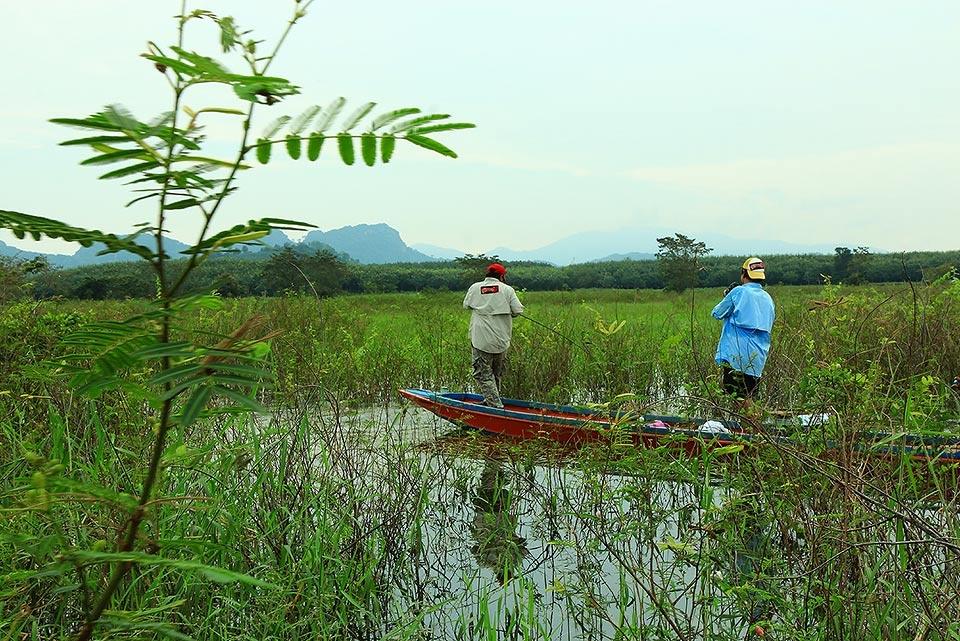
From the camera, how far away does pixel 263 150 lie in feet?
3.50

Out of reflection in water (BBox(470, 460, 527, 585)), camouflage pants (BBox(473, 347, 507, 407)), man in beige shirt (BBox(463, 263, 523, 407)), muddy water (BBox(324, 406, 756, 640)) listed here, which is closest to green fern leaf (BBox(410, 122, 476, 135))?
muddy water (BBox(324, 406, 756, 640))

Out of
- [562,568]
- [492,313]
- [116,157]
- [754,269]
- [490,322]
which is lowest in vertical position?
[562,568]

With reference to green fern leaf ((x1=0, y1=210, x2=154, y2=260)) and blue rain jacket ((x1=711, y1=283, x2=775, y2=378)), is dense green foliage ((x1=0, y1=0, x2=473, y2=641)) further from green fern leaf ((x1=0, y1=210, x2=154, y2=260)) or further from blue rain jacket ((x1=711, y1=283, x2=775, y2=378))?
blue rain jacket ((x1=711, y1=283, x2=775, y2=378))

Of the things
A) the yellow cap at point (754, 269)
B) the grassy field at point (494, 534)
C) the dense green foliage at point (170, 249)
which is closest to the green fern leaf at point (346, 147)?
the dense green foliage at point (170, 249)

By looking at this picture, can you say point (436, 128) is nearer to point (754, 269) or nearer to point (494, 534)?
point (494, 534)

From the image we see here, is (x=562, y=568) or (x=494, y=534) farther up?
(x=494, y=534)

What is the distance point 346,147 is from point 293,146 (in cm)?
8

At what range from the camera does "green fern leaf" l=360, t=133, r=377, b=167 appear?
1.12 metres

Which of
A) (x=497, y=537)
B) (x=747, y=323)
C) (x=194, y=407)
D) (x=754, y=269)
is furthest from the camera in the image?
(x=754, y=269)

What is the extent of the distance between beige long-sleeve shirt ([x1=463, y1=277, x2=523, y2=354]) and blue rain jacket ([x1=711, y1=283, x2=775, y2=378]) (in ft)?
7.27

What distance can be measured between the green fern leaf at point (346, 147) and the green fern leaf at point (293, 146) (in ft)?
0.21

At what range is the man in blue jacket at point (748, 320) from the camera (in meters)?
6.30

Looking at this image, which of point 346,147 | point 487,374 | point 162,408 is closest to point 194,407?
point 162,408

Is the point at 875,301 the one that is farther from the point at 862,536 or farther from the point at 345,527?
the point at 345,527
